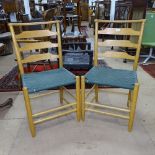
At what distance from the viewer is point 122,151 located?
5.34 ft

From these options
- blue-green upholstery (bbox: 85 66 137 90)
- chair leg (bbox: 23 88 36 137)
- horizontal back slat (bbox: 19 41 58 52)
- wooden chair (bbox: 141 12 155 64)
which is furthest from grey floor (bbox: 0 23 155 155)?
wooden chair (bbox: 141 12 155 64)

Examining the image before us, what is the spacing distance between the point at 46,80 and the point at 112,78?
24.0 inches

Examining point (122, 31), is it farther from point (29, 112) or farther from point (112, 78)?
point (29, 112)

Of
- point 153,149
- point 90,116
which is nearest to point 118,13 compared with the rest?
point 90,116

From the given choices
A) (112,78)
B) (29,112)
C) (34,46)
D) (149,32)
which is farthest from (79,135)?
(149,32)

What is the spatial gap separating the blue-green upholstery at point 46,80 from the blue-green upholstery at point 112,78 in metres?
0.20

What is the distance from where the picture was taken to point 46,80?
70.5 inches

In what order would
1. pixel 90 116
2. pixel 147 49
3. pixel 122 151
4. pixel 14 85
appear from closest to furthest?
1. pixel 122 151
2. pixel 90 116
3. pixel 14 85
4. pixel 147 49

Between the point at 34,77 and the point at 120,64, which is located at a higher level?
the point at 34,77

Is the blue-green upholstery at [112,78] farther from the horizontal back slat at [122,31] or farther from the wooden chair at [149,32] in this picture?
the wooden chair at [149,32]

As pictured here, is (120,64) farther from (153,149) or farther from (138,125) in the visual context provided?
(153,149)

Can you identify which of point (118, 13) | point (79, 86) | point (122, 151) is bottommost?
point (122, 151)

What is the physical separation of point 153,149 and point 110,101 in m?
0.83

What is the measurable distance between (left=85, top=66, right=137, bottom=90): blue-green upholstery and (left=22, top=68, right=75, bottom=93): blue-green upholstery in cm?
20
